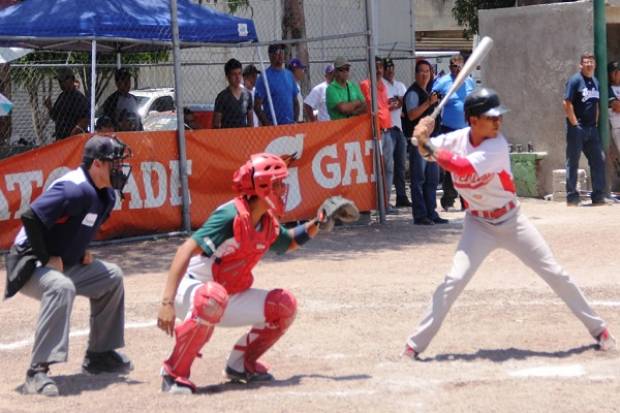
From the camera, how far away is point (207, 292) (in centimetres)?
607

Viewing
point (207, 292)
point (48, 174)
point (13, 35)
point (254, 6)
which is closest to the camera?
point (207, 292)

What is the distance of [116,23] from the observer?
12859 millimetres

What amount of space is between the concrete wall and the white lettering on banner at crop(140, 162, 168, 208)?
7027 millimetres

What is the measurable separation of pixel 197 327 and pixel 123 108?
323 inches

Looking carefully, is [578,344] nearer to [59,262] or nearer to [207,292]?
[207,292]

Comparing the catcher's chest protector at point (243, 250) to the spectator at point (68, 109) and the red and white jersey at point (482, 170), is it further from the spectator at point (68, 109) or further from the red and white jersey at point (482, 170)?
the spectator at point (68, 109)

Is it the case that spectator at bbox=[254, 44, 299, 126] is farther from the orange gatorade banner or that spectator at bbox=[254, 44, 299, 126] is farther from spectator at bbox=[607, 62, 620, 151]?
spectator at bbox=[607, 62, 620, 151]

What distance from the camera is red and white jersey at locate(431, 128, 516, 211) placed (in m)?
6.77

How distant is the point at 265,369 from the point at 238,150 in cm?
681

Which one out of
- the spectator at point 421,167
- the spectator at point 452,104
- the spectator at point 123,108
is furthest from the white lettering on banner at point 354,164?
the spectator at point 123,108

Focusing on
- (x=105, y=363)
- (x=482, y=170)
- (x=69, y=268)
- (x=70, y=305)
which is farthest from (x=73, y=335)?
(x=482, y=170)

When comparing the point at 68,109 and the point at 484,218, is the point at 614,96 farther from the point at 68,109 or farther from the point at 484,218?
the point at 484,218

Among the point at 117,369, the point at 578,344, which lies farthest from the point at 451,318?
the point at 117,369

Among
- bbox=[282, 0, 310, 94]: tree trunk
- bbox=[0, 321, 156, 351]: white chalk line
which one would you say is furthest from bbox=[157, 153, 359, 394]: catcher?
bbox=[282, 0, 310, 94]: tree trunk
